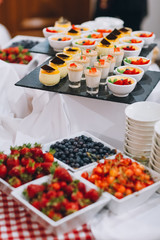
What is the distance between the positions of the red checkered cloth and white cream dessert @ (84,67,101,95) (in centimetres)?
83

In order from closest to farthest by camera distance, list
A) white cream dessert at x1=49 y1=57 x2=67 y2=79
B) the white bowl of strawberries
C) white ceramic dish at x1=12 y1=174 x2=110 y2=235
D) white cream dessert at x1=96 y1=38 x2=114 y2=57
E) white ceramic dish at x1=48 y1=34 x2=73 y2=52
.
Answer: white ceramic dish at x1=12 y1=174 x2=110 y2=235
white cream dessert at x1=49 y1=57 x2=67 y2=79
white cream dessert at x1=96 y1=38 x2=114 y2=57
white ceramic dish at x1=48 y1=34 x2=73 y2=52
the white bowl of strawberries

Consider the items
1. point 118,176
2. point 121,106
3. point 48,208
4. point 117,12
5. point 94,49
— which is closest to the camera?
point 48,208

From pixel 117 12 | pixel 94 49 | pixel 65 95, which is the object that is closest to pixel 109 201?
pixel 65 95

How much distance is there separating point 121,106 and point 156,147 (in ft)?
1.67

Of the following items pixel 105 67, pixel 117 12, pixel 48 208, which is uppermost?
pixel 105 67

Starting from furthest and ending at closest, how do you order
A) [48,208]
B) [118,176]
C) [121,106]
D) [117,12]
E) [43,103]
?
1. [117,12]
2. [43,103]
3. [121,106]
4. [118,176]
5. [48,208]

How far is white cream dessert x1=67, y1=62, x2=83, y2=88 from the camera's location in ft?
7.14

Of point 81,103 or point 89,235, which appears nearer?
point 89,235

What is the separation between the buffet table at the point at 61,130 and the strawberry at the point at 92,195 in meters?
0.10

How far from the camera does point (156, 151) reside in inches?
67.2

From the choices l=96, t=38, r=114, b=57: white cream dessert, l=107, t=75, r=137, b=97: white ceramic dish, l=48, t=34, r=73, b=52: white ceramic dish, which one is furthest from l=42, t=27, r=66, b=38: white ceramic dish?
l=107, t=75, r=137, b=97: white ceramic dish

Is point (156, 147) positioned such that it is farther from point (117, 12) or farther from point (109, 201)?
point (117, 12)

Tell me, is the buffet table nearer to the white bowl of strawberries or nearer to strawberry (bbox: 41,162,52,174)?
strawberry (bbox: 41,162,52,174)

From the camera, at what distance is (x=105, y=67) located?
2.23 metres
